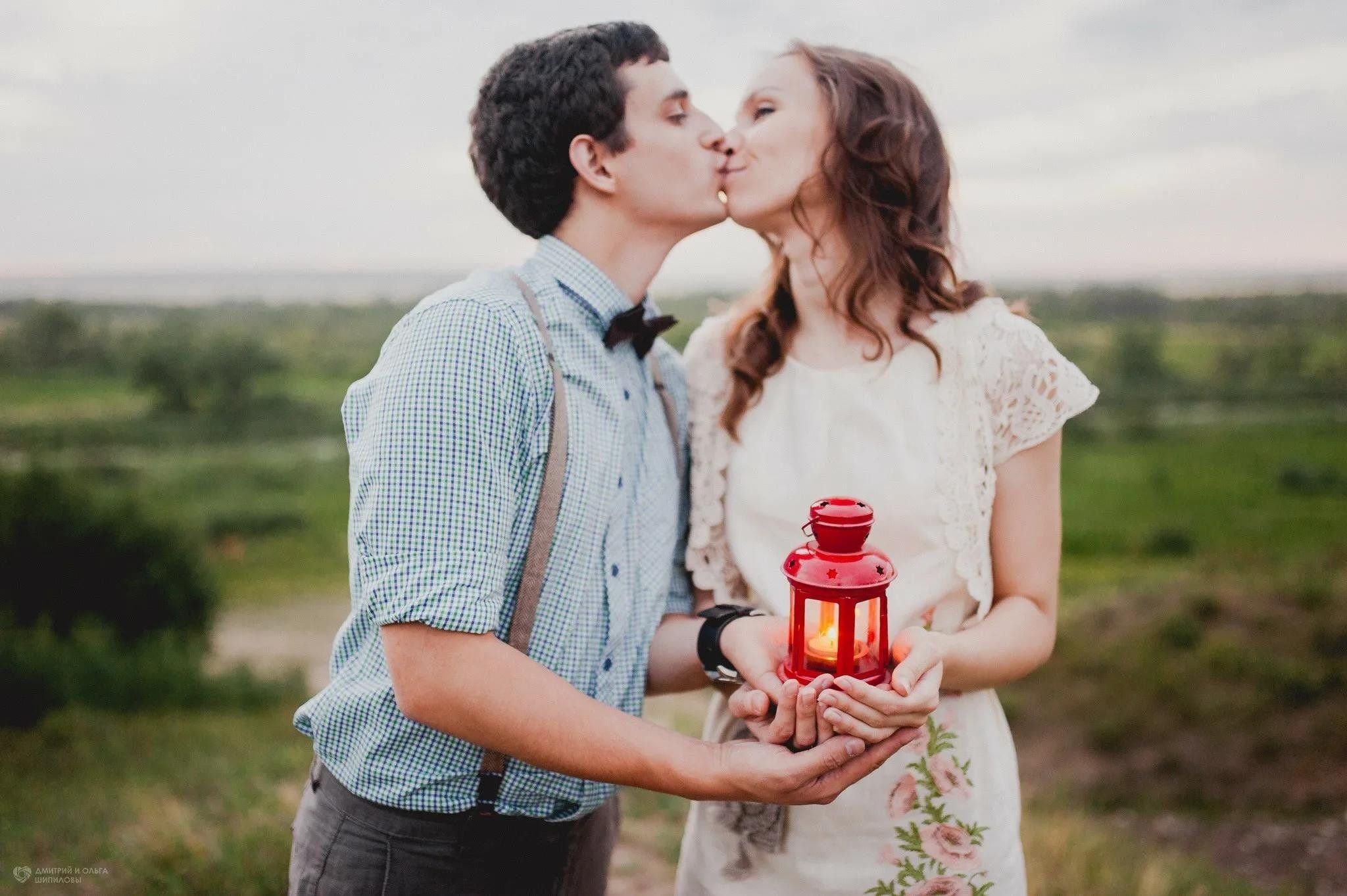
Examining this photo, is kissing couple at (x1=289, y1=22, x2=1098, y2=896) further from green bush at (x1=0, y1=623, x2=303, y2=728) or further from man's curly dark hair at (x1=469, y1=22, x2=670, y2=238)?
green bush at (x1=0, y1=623, x2=303, y2=728)

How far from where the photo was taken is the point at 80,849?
5246 mm

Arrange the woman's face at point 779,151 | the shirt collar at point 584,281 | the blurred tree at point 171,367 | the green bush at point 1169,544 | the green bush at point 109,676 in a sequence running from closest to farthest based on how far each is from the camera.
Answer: the shirt collar at point 584,281
the woman's face at point 779,151
the green bush at point 109,676
the green bush at point 1169,544
the blurred tree at point 171,367

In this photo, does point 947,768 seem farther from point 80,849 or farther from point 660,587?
point 80,849

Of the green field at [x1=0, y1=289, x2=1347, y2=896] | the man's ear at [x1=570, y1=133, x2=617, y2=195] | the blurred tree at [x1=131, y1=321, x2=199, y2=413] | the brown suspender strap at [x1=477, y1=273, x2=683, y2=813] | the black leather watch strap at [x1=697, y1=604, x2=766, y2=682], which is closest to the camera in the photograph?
the brown suspender strap at [x1=477, y1=273, x2=683, y2=813]

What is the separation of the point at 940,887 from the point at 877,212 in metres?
1.74

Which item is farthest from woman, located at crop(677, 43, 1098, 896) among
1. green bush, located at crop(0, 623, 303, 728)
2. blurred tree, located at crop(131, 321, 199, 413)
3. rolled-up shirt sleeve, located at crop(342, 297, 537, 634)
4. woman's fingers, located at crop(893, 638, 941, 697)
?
blurred tree, located at crop(131, 321, 199, 413)

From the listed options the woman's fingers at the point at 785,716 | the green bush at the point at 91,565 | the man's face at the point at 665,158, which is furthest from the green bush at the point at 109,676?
the woman's fingers at the point at 785,716

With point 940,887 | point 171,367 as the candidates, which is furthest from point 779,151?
point 171,367

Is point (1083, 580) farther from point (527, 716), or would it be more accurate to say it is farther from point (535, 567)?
point (527, 716)

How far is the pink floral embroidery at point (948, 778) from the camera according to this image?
2.41 m

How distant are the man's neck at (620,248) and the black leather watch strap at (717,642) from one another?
A: 858 mm

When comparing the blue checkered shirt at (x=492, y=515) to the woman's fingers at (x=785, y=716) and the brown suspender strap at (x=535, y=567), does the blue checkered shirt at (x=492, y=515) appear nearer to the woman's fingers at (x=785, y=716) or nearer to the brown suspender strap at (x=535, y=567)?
the brown suspender strap at (x=535, y=567)

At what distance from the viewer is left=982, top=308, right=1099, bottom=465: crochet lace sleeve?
7.92ft

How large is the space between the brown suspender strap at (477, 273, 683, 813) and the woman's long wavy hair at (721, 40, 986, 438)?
→ 674 millimetres
